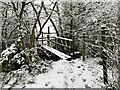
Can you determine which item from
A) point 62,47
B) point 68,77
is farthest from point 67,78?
point 62,47

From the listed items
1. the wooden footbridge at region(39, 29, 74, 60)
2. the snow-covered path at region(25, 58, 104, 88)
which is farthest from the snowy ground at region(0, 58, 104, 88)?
the wooden footbridge at region(39, 29, 74, 60)

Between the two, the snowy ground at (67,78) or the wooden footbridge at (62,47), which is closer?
the snowy ground at (67,78)

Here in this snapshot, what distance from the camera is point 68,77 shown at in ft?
19.3

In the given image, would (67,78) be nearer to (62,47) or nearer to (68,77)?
(68,77)

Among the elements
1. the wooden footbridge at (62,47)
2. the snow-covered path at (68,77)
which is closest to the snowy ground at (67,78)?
the snow-covered path at (68,77)

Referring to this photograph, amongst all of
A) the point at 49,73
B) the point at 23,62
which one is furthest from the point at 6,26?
the point at 49,73

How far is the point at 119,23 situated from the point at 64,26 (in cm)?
748

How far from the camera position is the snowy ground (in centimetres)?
528

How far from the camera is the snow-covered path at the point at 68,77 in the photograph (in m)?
5.29

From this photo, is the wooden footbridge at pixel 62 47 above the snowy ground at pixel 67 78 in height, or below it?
above

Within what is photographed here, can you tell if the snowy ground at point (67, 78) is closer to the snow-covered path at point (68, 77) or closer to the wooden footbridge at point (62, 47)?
the snow-covered path at point (68, 77)

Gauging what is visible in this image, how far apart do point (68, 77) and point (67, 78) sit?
0.11m

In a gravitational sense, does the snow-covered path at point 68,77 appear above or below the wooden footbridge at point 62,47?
below

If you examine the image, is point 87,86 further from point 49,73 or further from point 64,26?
point 64,26
